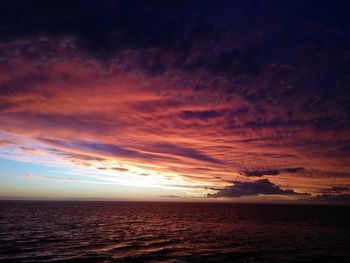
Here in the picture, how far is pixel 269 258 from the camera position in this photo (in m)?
28.4

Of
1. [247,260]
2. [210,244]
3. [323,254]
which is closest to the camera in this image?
[247,260]

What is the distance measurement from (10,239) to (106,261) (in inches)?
770

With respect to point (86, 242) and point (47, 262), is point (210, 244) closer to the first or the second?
point (86, 242)

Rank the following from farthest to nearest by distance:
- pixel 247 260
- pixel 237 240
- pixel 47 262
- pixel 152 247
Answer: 1. pixel 237 240
2. pixel 152 247
3. pixel 247 260
4. pixel 47 262

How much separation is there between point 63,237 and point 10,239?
667 centimetres

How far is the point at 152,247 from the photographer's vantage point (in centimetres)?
3403

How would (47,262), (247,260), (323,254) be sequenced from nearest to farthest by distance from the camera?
(47,262)
(247,260)
(323,254)

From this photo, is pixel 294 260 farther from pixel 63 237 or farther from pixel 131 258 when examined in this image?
pixel 63 237

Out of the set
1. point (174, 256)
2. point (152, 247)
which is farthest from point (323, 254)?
point (152, 247)

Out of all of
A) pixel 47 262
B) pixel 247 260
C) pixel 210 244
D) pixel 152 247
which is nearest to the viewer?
pixel 47 262

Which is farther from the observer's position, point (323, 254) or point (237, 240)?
point (237, 240)

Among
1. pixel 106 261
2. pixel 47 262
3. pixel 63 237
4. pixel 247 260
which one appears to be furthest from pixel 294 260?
pixel 63 237

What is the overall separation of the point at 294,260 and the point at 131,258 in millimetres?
16309

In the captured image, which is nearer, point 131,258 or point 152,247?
point 131,258
